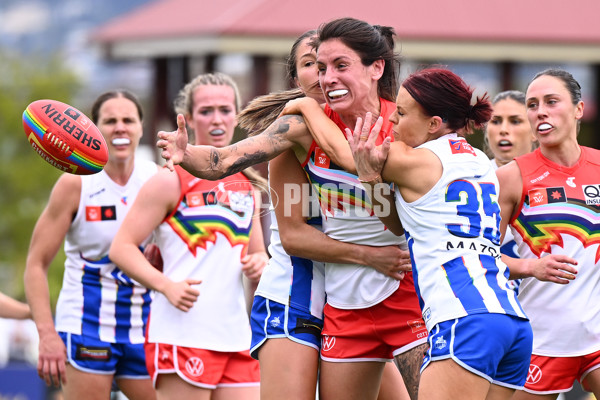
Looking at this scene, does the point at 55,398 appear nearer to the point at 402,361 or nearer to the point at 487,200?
the point at 402,361

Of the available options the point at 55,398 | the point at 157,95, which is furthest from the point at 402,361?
the point at 157,95

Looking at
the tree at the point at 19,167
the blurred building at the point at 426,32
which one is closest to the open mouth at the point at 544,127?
the blurred building at the point at 426,32

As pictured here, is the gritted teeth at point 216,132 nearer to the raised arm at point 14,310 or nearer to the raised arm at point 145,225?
the raised arm at point 145,225

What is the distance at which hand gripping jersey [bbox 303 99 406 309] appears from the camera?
4.70 m

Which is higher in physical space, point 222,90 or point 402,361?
point 222,90

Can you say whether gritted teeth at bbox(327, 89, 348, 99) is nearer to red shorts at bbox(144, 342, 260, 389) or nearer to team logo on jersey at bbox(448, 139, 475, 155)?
team logo on jersey at bbox(448, 139, 475, 155)

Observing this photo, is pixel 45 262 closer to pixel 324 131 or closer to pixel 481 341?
pixel 324 131

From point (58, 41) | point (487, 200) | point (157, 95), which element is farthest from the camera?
point (58, 41)

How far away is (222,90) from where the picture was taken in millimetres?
6020

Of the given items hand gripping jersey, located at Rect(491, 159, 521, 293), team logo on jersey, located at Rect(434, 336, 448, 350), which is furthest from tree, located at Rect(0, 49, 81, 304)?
team logo on jersey, located at Rect(434, 336, 448, 350)

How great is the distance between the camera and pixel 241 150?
15.0 feet

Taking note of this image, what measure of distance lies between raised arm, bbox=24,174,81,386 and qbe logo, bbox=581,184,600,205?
3.04m

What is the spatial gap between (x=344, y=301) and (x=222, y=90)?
181 cm

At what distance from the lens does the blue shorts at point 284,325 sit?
4.87 m
